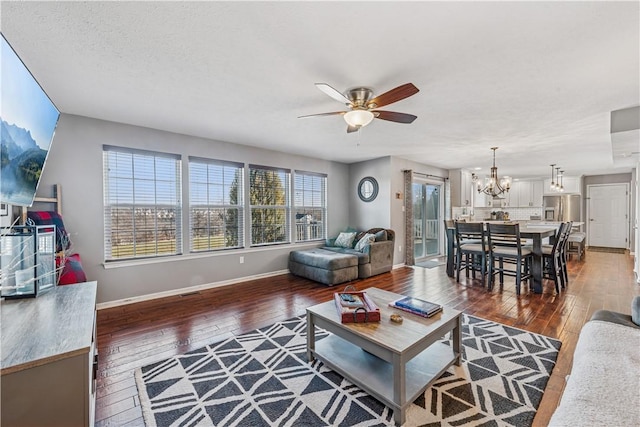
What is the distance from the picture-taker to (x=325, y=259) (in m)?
4.46

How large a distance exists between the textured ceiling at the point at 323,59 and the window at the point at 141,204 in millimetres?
518

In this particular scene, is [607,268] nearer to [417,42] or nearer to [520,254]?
[520,254]

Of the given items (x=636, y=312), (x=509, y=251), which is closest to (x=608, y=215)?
(x=509, y=251)

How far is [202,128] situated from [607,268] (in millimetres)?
7881

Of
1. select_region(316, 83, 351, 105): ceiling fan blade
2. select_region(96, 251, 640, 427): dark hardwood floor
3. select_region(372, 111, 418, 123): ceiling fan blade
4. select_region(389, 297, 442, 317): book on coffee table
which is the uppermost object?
select_region(316, 83, 351, 105): ceiling fan blade

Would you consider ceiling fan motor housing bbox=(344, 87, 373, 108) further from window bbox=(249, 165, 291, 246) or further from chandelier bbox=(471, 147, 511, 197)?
chandelier bbox=(471, 147, 511, 197)

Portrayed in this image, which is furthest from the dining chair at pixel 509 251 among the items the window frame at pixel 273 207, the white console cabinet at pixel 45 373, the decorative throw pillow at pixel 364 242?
the white console cabinet at pixel 45 373

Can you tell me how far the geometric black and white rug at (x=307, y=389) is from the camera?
1636 mm

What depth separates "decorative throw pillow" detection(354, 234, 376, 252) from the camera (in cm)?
497

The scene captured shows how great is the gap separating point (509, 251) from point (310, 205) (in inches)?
139

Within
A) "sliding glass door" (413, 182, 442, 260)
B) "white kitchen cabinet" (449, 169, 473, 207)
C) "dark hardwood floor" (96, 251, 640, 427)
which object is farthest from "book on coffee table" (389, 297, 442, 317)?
"white kitchen cabinet" (449, 169, 473, 207)

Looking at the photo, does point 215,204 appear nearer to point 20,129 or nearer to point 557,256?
point 20,129

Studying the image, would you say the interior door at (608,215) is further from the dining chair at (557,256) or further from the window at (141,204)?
the window at (141,204)

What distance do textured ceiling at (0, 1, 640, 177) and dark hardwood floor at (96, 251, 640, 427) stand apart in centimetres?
230
